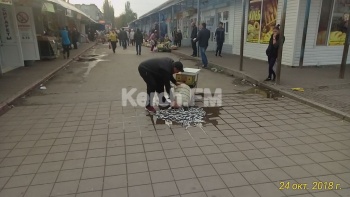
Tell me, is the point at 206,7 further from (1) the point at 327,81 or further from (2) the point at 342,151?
(2) the point at 342,151

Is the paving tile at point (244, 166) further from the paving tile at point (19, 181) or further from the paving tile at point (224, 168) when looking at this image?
the paving tile at point (19, 181)

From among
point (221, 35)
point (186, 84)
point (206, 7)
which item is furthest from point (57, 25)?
point (186, 84)

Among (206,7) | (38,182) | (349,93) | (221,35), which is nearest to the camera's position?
(38,182)

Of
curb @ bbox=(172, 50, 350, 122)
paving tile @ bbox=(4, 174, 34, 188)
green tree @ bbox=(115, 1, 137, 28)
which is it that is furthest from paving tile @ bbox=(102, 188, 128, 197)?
green tree @ bbox=(115, 1, 137, 28)

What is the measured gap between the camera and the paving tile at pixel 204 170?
134 inches

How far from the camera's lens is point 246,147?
13.7 feet

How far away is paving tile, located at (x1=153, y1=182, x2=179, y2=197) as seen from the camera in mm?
3025

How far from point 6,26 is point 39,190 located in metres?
9.87

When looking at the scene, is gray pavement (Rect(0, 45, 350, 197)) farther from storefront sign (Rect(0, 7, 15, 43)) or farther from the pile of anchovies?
storefront sign (Rect(0, 7, 15, 43))

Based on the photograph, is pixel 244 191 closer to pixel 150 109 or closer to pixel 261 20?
pixel 150 109

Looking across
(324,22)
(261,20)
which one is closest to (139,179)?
(324,22)

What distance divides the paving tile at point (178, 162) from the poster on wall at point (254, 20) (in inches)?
432

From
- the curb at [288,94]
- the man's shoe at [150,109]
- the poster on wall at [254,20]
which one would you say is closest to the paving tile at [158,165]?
the man's shoe at [150,109]

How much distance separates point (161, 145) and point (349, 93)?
18.4ft
